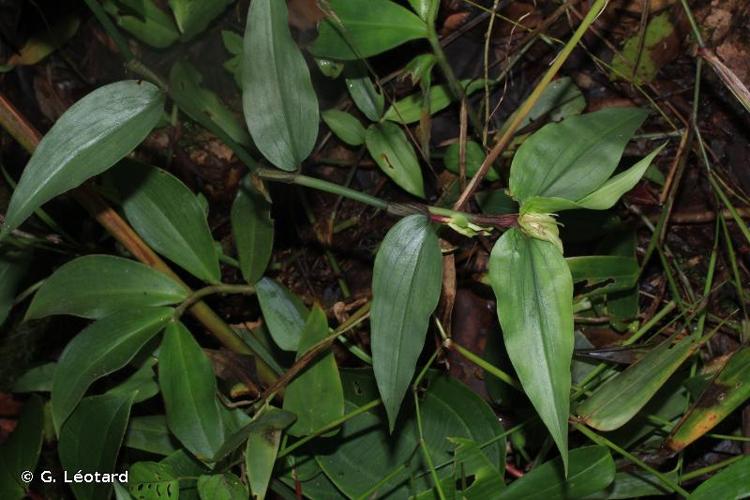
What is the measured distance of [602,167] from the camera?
0.94 meters

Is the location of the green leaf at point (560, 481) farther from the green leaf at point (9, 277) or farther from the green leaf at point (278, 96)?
the green leaf at point (9, 277)

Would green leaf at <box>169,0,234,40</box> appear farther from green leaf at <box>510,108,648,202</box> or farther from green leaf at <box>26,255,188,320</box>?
green leaf at <box>510,108,648,202</box>

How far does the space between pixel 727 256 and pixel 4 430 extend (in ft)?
4.29

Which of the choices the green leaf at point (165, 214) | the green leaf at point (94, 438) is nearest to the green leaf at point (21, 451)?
the green leaf at point (94, 438)

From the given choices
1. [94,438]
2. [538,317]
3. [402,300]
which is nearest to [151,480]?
[94,438]

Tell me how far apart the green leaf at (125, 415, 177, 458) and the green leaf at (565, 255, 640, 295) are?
0.66 m

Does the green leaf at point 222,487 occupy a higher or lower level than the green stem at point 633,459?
lower

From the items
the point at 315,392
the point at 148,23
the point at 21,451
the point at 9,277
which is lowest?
the point at 21,451

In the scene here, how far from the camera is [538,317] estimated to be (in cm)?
81

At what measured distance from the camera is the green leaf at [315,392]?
3.64 feet

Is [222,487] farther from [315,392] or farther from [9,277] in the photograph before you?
[9,277]

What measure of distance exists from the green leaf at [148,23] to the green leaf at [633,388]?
914 mm

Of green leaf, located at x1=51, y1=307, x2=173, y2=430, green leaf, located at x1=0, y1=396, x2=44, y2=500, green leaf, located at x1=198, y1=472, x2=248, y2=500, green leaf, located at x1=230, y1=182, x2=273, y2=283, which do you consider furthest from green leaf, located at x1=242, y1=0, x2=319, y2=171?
green leaf, located at x1=0, y1=396, x2=44, y2=500

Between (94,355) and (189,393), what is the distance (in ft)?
0.45
